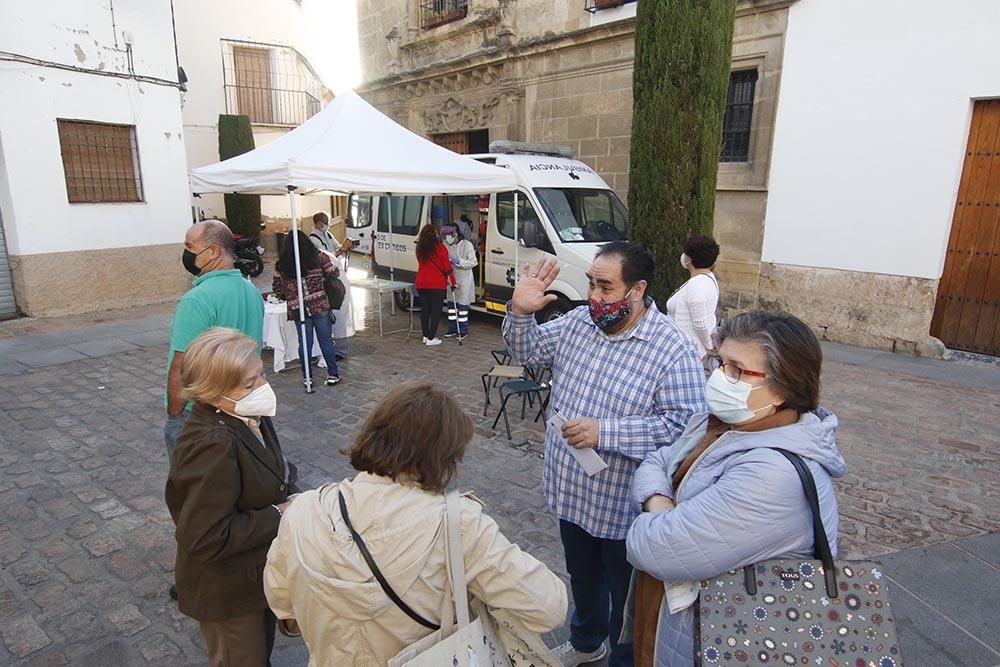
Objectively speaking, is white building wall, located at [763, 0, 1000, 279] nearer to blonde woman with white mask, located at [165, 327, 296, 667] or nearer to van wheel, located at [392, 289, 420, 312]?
van wheel, located at [392, 289, 420, 312]

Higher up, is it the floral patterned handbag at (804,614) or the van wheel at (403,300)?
the floral patterned handbag at (804,614)

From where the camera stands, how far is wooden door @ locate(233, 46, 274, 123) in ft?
60.1

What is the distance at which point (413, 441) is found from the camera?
1.45m

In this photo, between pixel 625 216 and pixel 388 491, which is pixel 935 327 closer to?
pixel 625 216

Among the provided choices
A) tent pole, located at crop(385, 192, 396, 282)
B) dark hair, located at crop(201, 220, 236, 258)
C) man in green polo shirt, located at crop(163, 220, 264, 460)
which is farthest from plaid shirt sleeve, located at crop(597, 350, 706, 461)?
tent pole, located at crop(385, 192, 396, 282)

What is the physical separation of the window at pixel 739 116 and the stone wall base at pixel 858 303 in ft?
6.14

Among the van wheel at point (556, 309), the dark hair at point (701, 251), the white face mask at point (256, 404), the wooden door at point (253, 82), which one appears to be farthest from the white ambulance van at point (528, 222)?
the wooden door at point (253, 82)

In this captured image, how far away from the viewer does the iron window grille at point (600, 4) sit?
1058 centimetres

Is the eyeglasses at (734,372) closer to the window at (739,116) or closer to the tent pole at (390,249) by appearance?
the window at (739,116)

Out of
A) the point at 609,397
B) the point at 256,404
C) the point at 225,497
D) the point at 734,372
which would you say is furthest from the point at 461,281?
the point at 734,372

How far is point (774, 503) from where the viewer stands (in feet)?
4.56

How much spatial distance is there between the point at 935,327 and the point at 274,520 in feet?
28.7

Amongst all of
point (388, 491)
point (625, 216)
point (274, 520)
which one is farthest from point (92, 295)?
point (388, 491)

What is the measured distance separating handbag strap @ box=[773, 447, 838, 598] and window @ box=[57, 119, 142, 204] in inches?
440
